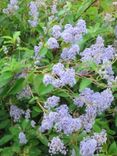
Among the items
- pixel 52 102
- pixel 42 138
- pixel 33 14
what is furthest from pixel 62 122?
pixel 33 14

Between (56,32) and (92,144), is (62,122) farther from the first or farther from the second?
(56,32)

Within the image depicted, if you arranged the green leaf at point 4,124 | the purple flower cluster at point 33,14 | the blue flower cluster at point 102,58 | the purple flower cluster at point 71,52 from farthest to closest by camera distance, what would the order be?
1. the purple flower cluster at point 33,14
2. the green leaf at point 4,124
3. the purple flower cluster at point 71,52
4. the blue flower cluster at point 102,58

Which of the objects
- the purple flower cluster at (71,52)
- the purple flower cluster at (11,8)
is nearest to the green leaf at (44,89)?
the purple flower cluster at (71,52)

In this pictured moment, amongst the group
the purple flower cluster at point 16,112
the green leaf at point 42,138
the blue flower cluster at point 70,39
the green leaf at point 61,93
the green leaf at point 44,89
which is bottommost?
the green leaf at point 42,138

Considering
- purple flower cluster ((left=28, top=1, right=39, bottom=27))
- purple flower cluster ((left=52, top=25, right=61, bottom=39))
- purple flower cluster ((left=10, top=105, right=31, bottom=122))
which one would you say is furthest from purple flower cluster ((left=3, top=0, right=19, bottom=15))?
purple flower cluster ((left=10, top=105, right=31, bottom=122))

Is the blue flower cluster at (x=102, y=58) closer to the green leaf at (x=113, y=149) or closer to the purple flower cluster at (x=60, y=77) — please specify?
the purple flower cluster at (x=60, y=77)

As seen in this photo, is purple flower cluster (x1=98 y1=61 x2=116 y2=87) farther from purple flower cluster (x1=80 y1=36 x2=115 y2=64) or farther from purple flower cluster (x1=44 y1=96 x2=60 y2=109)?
purple flower cluster (x1=44 y1=96 x2=60 y2=109)
